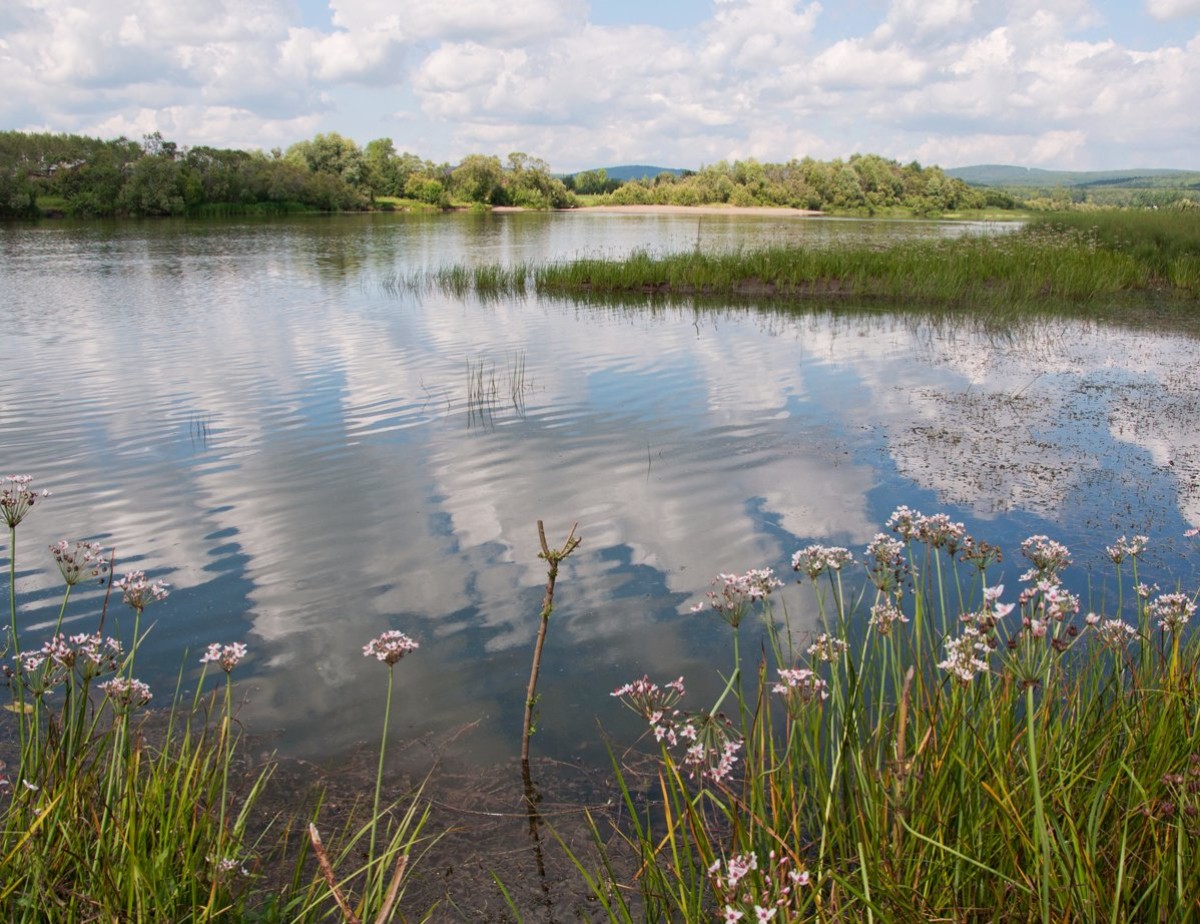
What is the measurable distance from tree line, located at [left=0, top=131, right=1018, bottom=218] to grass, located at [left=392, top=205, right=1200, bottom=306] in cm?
5482

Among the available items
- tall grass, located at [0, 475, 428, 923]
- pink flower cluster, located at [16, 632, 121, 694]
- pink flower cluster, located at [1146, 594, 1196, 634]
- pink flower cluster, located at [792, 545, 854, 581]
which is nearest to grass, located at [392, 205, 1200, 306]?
pink flower cluster, located at [1146, 594, 1196, 634]

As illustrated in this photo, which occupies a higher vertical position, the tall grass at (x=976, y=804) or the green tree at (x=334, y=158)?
the green tree at (x=334, y=158)

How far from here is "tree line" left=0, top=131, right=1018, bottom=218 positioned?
69188mm

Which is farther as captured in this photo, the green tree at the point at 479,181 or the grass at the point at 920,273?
the green tree at the point at 479,181

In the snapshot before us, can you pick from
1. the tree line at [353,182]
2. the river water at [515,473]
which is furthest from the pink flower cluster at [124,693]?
the tree line at [353,182]

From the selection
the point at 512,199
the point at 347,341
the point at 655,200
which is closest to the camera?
the point at 347,341

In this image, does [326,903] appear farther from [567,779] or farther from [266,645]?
[266,645]

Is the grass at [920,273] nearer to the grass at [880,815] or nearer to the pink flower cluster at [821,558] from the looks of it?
the pink flower cluster at [821,558]

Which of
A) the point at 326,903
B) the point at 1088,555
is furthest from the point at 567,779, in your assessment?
the point at 1088,555

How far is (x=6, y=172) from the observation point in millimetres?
61125

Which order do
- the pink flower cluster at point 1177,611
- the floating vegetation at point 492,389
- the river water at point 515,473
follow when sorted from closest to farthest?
1. the pink flower cluster at point 1177,611
2. the river water at point 515,473
3. the floating vegetation at point 492,389

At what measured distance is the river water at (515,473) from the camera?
16.4 feet

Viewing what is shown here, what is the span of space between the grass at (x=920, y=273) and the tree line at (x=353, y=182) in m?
54.8

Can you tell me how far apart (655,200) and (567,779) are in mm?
110750
